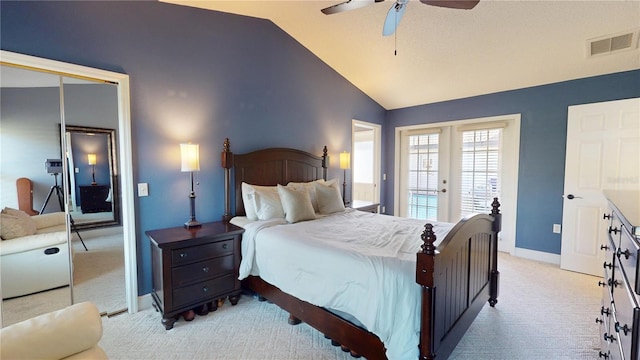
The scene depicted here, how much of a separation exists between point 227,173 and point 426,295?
2384 mm

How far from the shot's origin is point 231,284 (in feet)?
8.89

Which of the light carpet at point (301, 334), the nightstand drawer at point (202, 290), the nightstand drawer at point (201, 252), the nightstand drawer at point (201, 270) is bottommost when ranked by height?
the light carpet at point (301, 334)

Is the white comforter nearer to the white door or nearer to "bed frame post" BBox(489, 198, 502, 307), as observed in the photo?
"bed frame post" BBox(489, 198, 502, 307)

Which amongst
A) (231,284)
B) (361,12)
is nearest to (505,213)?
(361,12)

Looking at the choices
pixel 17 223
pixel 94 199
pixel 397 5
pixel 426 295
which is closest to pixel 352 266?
pixel 426 295

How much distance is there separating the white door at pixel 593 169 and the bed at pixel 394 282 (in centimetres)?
175

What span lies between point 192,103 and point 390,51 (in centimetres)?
261

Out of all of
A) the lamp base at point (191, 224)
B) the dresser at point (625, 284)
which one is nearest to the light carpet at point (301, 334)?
the dresser at point (625, 284)

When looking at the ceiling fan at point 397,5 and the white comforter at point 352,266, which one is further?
the ceiling fan at point 397,5

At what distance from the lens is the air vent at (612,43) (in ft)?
9.25

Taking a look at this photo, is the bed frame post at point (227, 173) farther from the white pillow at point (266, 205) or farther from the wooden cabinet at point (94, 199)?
the wooden cabinet at point (94, 199)

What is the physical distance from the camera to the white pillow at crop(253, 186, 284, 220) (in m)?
2.98

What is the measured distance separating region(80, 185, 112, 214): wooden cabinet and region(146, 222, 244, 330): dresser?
1.47ft

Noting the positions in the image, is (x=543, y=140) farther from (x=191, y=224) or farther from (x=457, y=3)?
(x=191, y=224)
